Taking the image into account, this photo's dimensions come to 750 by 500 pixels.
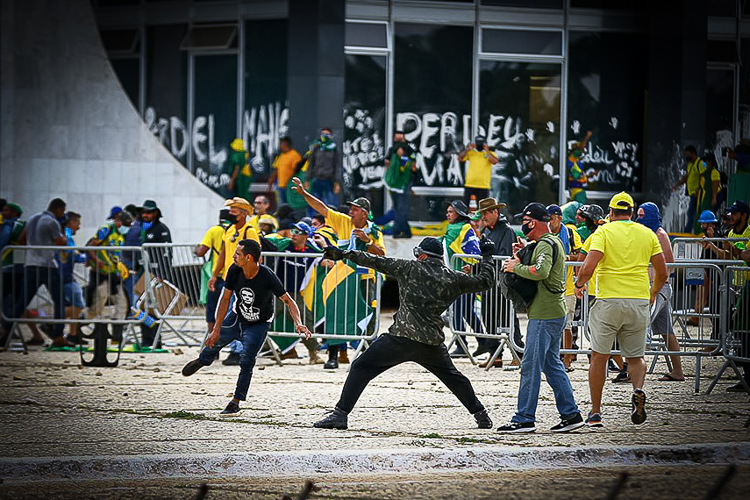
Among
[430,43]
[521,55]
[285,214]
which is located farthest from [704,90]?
[285,214]

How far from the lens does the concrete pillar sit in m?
25.1

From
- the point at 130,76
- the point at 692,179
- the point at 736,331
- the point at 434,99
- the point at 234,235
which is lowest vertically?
the point at 736,331

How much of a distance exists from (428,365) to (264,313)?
192 cm

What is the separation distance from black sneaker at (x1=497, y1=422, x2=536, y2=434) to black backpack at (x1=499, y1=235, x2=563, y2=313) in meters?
0.98

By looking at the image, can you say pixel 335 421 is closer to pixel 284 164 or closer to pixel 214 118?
pixel 284 164

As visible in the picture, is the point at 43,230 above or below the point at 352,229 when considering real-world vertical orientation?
below

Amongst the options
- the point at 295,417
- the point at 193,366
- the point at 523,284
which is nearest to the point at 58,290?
the point at 193,366

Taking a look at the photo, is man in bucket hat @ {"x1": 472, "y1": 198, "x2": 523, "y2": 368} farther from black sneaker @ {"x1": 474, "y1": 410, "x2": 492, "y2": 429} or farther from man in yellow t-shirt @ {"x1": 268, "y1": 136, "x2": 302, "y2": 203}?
man in yellow t-shirt @ {"x1": 268, "y1": 136, "x2": 302, "y2": 203}

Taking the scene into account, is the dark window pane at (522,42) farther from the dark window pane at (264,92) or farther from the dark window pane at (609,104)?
the dark window pane at (264,92)

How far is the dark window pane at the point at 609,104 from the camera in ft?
87.0

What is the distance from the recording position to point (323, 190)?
2409 centimetres

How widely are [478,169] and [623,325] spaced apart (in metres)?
14.0

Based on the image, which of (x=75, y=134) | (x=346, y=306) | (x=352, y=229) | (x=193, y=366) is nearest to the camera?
(x=193, y=366)

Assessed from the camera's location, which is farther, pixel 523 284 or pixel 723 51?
pixel 723 51
